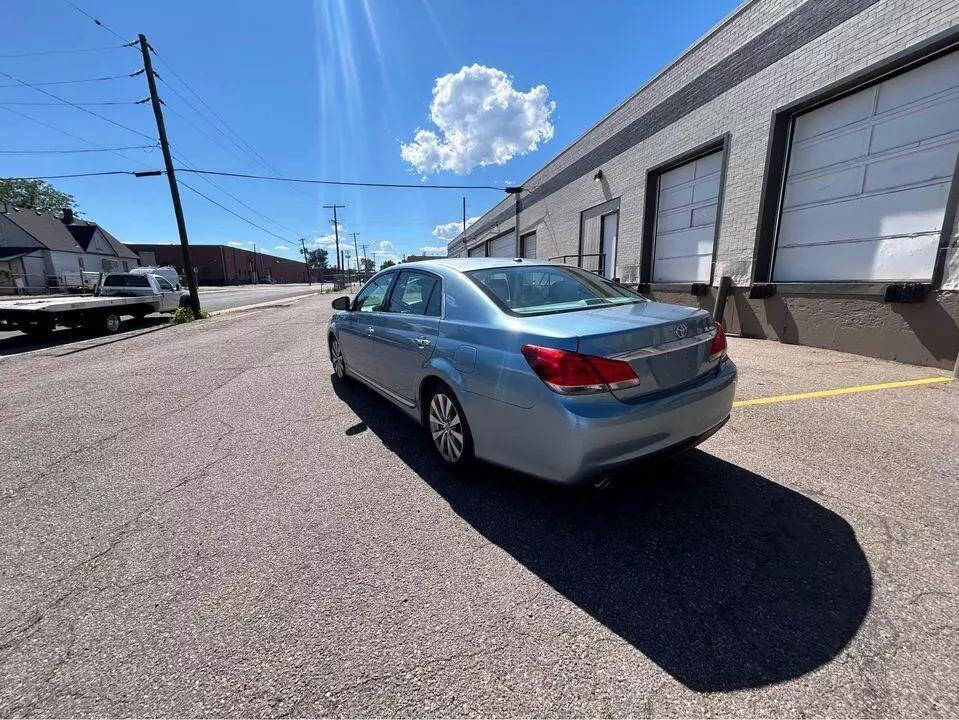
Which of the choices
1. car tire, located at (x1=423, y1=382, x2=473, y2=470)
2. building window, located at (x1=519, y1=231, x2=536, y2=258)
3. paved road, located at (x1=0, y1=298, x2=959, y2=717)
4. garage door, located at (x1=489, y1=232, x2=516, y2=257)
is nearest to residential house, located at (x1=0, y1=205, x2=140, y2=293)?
garage door, located at (x1=489, y1=232, x2=516, y2=257)

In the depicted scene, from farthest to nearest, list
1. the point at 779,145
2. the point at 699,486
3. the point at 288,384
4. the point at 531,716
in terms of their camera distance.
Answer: the point at 779,145
the point at 288,384
the point at 699,486
the point at 531,716

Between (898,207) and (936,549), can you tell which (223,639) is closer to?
(936,549)

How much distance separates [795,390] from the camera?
4844 mm

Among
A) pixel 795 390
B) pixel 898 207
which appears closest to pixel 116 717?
pixel 795 390

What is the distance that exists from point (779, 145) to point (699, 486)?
8291mm

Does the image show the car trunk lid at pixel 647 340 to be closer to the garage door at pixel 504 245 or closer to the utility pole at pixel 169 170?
the utility pole at pixel 169 170

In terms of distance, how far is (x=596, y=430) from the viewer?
6.96 ft

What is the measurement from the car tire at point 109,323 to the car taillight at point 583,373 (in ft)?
46.5

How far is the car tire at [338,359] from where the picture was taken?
17.7 ft

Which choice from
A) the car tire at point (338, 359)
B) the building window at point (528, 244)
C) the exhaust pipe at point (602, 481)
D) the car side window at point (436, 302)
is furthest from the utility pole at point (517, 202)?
the exhaust pipe at point (602, 481)

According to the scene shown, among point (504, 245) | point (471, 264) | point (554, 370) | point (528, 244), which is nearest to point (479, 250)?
point (504, 245)

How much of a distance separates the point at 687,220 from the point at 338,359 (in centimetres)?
952

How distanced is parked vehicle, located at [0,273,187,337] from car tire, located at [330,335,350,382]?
27.6 feet

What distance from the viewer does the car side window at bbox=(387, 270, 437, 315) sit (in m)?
3.51
